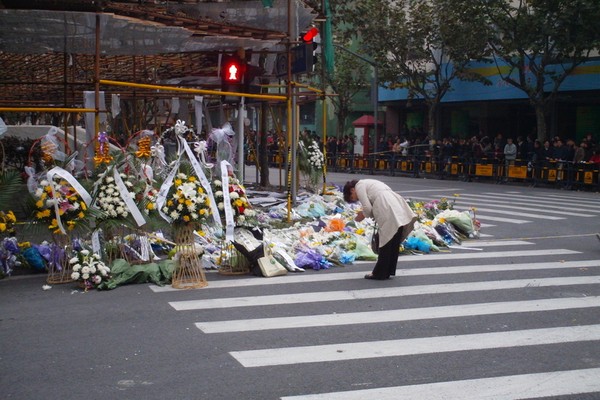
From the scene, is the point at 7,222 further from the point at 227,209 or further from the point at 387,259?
the point at 387,259

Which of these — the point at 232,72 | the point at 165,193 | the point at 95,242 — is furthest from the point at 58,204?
the point at 232,72

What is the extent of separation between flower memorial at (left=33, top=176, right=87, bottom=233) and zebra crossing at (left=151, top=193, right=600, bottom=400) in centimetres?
138

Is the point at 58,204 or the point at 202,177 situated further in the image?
the point at 202,177

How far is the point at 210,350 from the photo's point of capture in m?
7.20

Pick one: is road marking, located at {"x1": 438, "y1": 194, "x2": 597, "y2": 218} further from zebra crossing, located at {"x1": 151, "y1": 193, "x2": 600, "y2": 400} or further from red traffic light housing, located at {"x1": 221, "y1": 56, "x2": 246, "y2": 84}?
red traffic light housing, located at {"x1": 221, "y1": 56, "x2": 246, "y2": 84}

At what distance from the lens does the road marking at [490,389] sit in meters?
6.00

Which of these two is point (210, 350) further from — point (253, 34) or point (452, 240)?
point (253, 34)

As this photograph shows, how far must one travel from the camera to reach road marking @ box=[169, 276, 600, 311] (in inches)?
361

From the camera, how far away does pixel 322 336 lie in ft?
25.5

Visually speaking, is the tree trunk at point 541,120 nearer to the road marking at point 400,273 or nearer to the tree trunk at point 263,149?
the tree trunk at point 263,149

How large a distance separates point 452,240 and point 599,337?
20.9 ft

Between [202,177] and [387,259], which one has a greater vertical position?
[202,177]

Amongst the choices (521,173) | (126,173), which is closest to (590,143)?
(521,173)

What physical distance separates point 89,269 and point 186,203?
143 cm
